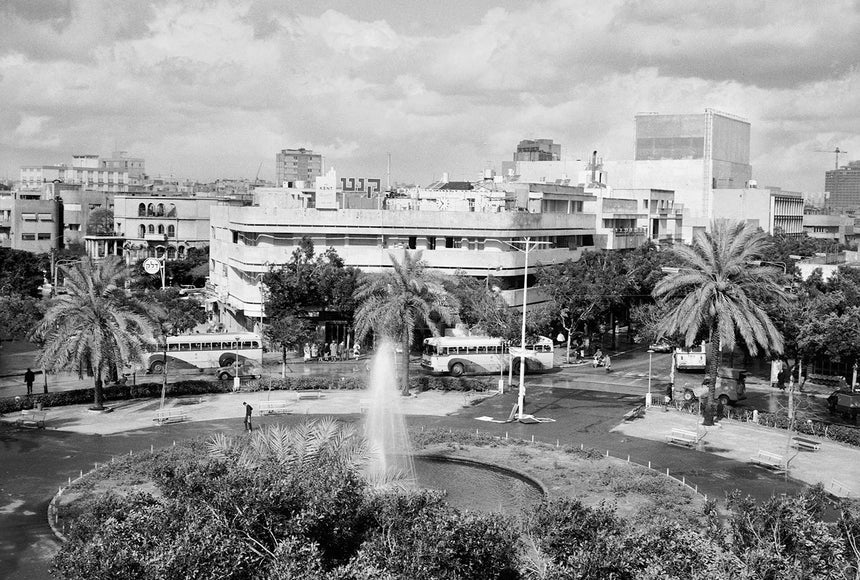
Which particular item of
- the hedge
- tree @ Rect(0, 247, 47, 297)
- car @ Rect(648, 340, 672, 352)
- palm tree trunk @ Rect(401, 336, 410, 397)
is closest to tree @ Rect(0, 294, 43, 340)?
the hedge

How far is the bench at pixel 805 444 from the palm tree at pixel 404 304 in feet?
63.8

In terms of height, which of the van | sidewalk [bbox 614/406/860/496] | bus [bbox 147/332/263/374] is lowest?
sidewalk [bbox 614/406/860/496]

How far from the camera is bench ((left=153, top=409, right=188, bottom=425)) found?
139ft

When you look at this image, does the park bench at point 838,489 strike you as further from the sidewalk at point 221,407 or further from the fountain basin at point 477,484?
the sidewalk at point 221,407

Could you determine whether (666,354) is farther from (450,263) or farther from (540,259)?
(450,263)

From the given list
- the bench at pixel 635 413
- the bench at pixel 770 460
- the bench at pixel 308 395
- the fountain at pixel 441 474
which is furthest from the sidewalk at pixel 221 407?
the bench at pixel 770 460

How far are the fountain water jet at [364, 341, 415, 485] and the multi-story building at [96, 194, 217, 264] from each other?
7428 centimetres

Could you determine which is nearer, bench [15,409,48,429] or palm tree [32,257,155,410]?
bench [15,409,48,429]

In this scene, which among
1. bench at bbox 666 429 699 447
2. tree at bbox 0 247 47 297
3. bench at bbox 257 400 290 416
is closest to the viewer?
bench at bbox 666 429 699 447

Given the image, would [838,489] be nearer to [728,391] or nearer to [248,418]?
[728,391]

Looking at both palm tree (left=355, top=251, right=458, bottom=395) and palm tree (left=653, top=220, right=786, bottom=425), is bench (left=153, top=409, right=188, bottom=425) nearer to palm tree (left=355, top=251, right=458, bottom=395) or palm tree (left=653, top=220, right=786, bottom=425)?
palm tree (left=355, top=251, right=458, bottom=395)

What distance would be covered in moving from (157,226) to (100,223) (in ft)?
47.3

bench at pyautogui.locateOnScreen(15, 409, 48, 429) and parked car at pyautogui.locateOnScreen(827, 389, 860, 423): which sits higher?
parked car at pyautogui.locateOnScreen(827, 389, 860, 423)

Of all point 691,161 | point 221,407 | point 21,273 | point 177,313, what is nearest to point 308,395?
point 221,407
